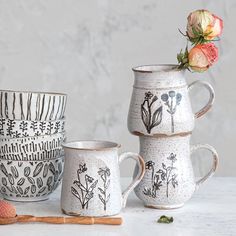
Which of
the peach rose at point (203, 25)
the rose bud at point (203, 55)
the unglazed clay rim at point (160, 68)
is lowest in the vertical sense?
the unglazed clay rim at point (160, 68)

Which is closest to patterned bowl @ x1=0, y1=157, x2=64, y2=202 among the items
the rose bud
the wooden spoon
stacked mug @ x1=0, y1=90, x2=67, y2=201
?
stacked mug @ x1=0, y1=90, x2=67, y2=201

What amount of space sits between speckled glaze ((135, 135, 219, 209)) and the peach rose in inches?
6.1

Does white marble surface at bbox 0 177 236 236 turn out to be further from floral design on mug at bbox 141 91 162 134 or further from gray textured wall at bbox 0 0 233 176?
gray textured wall at bbox 0 0 233 176

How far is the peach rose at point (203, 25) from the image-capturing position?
1.07m

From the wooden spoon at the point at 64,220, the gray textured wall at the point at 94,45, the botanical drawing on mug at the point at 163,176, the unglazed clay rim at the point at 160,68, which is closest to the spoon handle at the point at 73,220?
the wooden spoon at the point at 64,220

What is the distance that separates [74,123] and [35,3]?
1.14 ft

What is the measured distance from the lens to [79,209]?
1.05 m

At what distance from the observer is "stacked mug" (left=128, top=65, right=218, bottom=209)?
3.62ft

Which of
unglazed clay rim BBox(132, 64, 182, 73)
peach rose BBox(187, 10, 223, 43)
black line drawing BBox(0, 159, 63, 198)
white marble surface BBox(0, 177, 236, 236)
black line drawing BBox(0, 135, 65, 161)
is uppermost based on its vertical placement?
peach rose BBox(187, 10, 223, 43)

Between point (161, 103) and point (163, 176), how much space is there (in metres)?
0.11

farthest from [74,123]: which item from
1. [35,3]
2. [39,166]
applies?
[39,166]

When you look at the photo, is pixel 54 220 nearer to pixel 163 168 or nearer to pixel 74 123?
pixel 163 168

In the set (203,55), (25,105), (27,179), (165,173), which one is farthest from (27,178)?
(203,55)

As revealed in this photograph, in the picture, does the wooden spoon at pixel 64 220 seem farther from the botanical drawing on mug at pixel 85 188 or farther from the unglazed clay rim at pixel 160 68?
the unglazed clay rim at pixel 160 68
